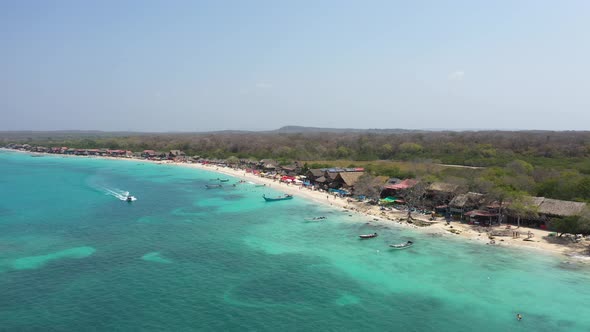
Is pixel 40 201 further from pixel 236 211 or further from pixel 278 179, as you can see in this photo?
pixel 278 179

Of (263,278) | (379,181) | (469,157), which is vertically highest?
(469,157)

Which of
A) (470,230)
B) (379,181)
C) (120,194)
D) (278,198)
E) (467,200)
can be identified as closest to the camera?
(470,230)

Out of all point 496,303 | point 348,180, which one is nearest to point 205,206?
point 348,180

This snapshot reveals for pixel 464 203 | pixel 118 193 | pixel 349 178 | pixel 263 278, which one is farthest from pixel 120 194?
pixel 464 203

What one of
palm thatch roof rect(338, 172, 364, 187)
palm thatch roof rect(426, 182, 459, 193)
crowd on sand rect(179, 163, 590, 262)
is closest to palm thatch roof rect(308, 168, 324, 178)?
palm thatch roof rect(338, 172, 364, 187)

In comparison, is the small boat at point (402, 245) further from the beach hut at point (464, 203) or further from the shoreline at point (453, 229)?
the beach hut at point (464, 203)

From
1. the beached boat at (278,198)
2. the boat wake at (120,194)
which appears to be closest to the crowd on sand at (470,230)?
the beached boat at (278,198)

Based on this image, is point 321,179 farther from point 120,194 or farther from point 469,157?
point 469,157

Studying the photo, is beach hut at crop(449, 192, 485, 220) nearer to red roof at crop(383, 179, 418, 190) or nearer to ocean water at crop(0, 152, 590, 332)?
ocean water at crop(0, 152, 590, 332)
